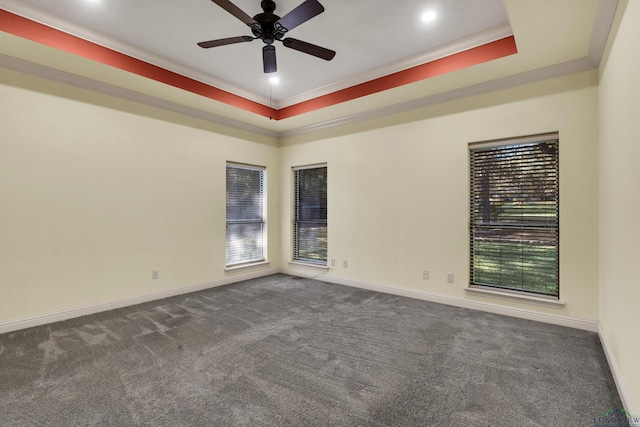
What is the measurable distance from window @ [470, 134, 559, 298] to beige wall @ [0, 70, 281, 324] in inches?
144

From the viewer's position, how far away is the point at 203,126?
4.39m

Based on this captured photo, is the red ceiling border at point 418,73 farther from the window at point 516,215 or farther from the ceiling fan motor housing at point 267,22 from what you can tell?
the ceiling fan motor housing at point 267,22

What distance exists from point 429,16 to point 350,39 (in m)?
0.77

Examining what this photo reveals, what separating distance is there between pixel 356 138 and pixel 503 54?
6.92 feet

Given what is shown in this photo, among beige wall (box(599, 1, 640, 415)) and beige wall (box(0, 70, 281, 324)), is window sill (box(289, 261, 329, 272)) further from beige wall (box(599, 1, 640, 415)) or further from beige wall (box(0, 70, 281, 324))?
beige wall (box(599, 1, 640, 415))

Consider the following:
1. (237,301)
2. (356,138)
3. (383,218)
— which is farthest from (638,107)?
(237,301)

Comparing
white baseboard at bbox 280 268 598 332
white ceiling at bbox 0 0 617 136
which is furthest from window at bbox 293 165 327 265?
white ceiling at bbox 0 0 617 136

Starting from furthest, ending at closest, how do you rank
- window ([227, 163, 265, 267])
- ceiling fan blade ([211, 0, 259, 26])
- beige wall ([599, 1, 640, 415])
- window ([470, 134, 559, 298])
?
1. window ([227, 163, 265, 267])
2. window ([470, 134, 559, 298])
3. ceiling fan blade ([211, 0, 259, 26])
4. beige wall ([599, 1, 640, 415])

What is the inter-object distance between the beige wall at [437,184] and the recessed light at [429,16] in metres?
1.22

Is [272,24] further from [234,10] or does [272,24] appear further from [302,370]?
[302,370]

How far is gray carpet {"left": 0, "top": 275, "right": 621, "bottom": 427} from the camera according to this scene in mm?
1693

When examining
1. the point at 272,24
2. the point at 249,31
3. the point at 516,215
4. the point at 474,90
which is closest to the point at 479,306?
the point at 516,215

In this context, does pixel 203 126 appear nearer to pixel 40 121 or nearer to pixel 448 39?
pixel 40 121

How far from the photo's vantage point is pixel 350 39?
3.01 m
